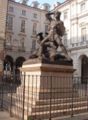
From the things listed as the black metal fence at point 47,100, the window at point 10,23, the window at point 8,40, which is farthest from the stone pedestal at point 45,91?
the window at point 10,23

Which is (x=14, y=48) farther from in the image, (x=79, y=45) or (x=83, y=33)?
(x=83, y=33)

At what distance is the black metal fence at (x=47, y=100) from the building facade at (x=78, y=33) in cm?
2383

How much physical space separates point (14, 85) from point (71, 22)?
2756 cm

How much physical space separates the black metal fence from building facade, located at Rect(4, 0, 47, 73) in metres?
30.0

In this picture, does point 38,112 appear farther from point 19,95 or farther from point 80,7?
point 80,7

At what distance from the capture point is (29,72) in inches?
408

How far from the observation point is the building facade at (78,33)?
34594mm

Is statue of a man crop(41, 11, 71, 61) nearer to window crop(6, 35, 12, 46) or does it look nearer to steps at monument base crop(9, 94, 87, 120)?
steps at monument base crop(9, 94, 87, 120)

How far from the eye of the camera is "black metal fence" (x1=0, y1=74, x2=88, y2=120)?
835cm

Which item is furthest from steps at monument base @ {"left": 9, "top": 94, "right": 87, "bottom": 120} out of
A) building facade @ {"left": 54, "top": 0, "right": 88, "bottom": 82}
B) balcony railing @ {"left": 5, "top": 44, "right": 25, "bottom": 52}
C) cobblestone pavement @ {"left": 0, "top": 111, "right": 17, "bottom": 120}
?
balcony railing @ {"left": 5, "top": 44, "right": 25, "bottom": 52}

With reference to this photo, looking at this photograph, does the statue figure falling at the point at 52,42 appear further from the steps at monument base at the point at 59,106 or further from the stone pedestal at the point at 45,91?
the steps at monument base at the point at 59,106

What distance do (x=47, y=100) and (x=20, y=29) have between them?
111 feet

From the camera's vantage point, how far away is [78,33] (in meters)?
36.2

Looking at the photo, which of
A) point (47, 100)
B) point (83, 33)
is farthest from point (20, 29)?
point (47, 100)
